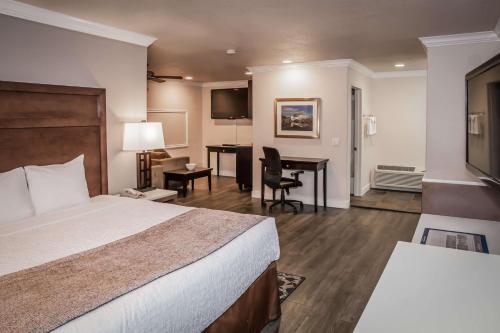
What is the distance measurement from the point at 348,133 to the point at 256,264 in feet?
13.8

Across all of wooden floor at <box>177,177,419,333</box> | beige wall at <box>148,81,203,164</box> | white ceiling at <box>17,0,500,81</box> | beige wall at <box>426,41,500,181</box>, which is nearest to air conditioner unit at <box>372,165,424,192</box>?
wooden floor at <box>177,177,419,333</box>

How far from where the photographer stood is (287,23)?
381cm

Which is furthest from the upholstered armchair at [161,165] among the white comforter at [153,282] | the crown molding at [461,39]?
the crown molding at [461,39]

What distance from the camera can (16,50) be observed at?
320 cm

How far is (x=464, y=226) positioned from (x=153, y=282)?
2.23 m

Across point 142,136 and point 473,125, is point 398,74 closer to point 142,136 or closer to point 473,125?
point 473,125

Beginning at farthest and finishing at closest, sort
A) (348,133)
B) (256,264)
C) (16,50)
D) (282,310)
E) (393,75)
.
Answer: (393,75) → (348,133) → (16,50) → (282,310) → (256,264)

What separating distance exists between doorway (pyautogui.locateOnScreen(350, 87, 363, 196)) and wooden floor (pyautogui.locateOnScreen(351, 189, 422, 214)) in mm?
272

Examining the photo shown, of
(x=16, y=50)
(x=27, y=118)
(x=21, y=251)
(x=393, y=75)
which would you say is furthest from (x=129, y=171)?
(x=393, y=75)

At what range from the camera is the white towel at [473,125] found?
2.52m

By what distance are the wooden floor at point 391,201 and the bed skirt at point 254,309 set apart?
158 inches

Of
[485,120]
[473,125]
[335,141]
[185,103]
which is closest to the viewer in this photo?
[485,120]

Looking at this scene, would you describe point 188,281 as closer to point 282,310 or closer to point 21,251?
point 21,251

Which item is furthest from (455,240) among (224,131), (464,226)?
(224,131)
